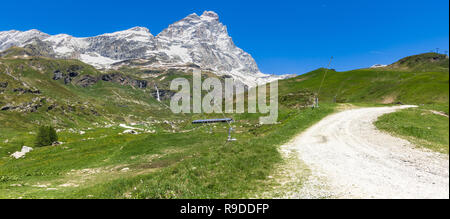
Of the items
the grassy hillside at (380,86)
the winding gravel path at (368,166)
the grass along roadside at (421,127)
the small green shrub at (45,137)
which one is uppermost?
the grassy hillside at (380,86)

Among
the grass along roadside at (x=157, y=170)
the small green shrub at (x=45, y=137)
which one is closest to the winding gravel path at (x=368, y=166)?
the grass along roadside at (x=157, y=170)

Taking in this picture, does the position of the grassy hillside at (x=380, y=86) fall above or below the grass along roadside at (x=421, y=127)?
above

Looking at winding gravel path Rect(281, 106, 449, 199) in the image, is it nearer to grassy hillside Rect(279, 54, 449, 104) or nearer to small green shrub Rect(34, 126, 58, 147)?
grassy hillside Rect(279, 54, 449, 104)

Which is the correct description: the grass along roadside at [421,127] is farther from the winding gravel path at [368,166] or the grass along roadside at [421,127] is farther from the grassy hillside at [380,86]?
the grassy hillside at [380,86]

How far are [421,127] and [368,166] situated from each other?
16961 mm

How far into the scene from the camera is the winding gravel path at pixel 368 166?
464 inches

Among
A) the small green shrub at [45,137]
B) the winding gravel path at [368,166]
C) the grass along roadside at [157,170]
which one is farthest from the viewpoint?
the small green shrub at [45,137]

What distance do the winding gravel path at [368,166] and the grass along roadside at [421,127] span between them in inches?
59.5

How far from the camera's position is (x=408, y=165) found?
1602 centimetres

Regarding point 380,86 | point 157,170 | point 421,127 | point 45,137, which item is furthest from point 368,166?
point 380,86

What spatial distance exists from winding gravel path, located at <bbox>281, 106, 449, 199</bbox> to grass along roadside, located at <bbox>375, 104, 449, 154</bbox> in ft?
4.96

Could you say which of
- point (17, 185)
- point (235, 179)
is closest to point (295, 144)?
point (235, 179)

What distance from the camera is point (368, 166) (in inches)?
650

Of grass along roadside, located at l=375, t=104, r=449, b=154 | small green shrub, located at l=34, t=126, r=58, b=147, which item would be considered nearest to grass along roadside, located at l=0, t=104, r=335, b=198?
grass along roadside, located at l=375, t=104, r=449, b=154
